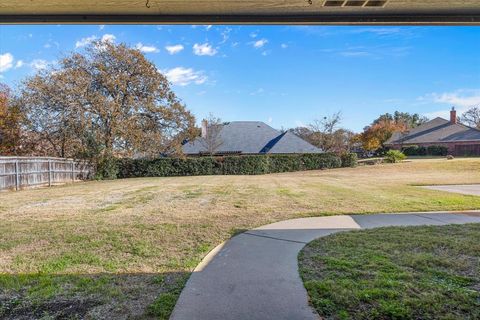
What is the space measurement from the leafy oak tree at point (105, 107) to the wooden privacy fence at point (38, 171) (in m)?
1.32

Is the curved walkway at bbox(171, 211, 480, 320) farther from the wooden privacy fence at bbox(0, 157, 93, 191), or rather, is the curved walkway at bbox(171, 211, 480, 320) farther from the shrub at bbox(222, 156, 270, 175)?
the shrub at bbox(222, 156, 270, 175)

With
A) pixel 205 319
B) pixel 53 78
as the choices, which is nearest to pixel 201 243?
pixel 205 319

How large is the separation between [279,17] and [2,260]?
4282mm

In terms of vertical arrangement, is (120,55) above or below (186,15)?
above

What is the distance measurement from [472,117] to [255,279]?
68.0 m

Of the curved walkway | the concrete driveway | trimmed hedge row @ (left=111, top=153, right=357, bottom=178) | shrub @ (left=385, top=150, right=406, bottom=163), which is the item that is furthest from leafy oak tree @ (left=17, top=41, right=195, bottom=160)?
shrub @ (left=385, top=150, right=406, bottom=163)

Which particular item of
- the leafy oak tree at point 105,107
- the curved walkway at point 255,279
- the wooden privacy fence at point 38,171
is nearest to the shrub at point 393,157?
the leafy oak tree at point 105,107

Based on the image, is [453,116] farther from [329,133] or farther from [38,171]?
Answer: [38,171]

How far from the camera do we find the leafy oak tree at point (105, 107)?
21.5 meters

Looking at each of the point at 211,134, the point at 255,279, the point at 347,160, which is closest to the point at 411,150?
the point at 347,160

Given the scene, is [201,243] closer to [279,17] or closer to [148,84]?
[279,17]

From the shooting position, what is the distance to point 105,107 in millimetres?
22625

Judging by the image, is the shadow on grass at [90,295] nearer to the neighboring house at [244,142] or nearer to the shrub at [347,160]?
the shrub at [347,160]

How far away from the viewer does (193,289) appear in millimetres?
3189
